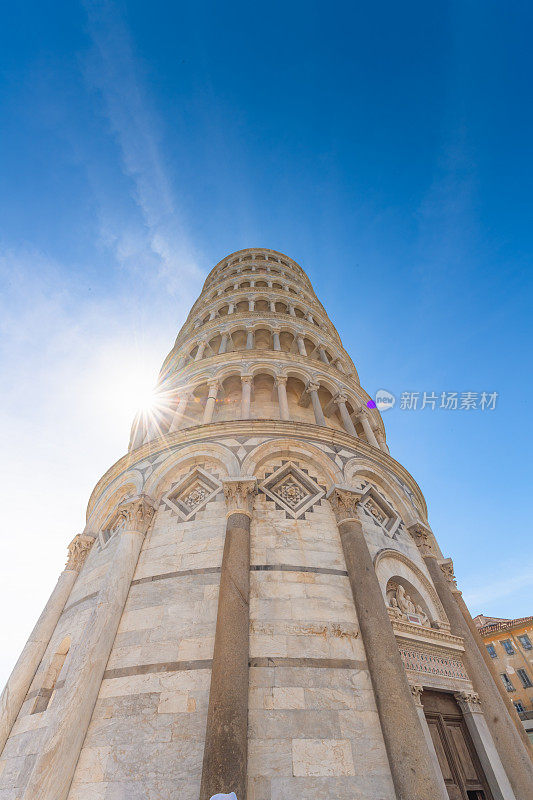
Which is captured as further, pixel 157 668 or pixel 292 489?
pixel 292 489

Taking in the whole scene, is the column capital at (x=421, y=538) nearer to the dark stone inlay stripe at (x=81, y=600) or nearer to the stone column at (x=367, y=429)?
the stone column at (x=367, y=429)

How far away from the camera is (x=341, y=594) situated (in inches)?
287

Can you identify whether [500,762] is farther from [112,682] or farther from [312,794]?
[112,682]

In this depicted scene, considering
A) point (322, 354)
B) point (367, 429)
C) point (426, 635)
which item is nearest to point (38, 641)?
point (426, 635)

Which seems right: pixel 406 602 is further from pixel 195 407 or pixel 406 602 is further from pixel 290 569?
pixel 195 407

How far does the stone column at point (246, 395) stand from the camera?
459 inches

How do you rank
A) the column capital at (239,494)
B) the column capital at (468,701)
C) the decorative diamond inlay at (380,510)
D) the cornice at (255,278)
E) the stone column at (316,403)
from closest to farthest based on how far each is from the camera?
the column capital at (468,701) → the column capital at (239,494) → the decorative diamond inlay at (380,510) → the stone column at (316,403) → the cornice at (255,278)

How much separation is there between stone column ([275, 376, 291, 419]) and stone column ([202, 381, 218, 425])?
6.82 feet

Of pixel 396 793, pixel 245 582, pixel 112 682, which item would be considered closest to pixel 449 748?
pixel 396 793

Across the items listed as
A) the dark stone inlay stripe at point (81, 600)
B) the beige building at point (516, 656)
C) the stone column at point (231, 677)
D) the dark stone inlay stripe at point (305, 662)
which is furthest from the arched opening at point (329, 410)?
the beige building at point (516, 656)

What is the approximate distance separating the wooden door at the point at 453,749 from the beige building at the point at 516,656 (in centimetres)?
2883

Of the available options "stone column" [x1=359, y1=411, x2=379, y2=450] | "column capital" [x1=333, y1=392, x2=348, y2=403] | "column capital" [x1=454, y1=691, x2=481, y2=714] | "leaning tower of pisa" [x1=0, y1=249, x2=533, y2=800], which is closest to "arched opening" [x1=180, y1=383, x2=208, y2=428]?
"leaning tower of pisa" [x1=0, y1=249, x2=533, y2=800]

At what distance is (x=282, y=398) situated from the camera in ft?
40.8

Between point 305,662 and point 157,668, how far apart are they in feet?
7.71
